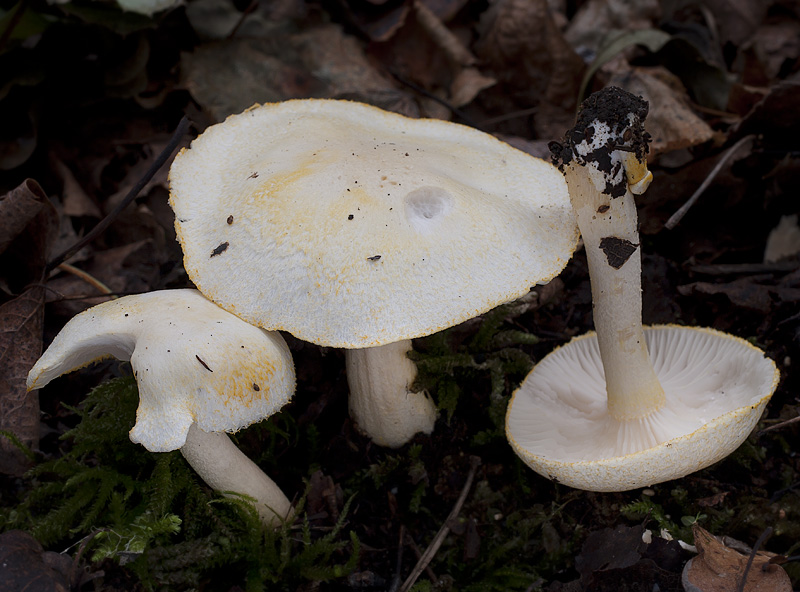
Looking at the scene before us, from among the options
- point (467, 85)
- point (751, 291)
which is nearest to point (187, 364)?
point (751, 291)

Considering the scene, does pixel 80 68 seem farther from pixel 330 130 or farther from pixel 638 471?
Answer: pixel 638 471

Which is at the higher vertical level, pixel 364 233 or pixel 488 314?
pixel 364 233

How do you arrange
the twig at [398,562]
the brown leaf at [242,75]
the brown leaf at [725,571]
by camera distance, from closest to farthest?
1. the brown leaf at [725,571]
2. the twig at [398,562]
3. the brown leaf at [242,75]

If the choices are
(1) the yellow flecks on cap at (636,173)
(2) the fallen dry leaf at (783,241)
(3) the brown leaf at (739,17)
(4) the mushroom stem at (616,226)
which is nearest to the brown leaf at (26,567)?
(4) the mushroom stem at (616,226)

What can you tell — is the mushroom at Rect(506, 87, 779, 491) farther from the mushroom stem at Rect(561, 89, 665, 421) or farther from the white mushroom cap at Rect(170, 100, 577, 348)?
the white mushroom cap at Rect(170, 100, 577, 348)

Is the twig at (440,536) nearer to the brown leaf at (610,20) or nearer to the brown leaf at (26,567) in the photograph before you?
the brown leaf at (26,567)

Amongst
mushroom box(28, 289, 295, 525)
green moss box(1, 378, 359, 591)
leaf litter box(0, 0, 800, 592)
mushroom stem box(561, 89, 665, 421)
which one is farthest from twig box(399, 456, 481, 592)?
mushroom box(28, 289, 295, 525)

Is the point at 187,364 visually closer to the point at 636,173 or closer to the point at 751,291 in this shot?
the point at 636,173
